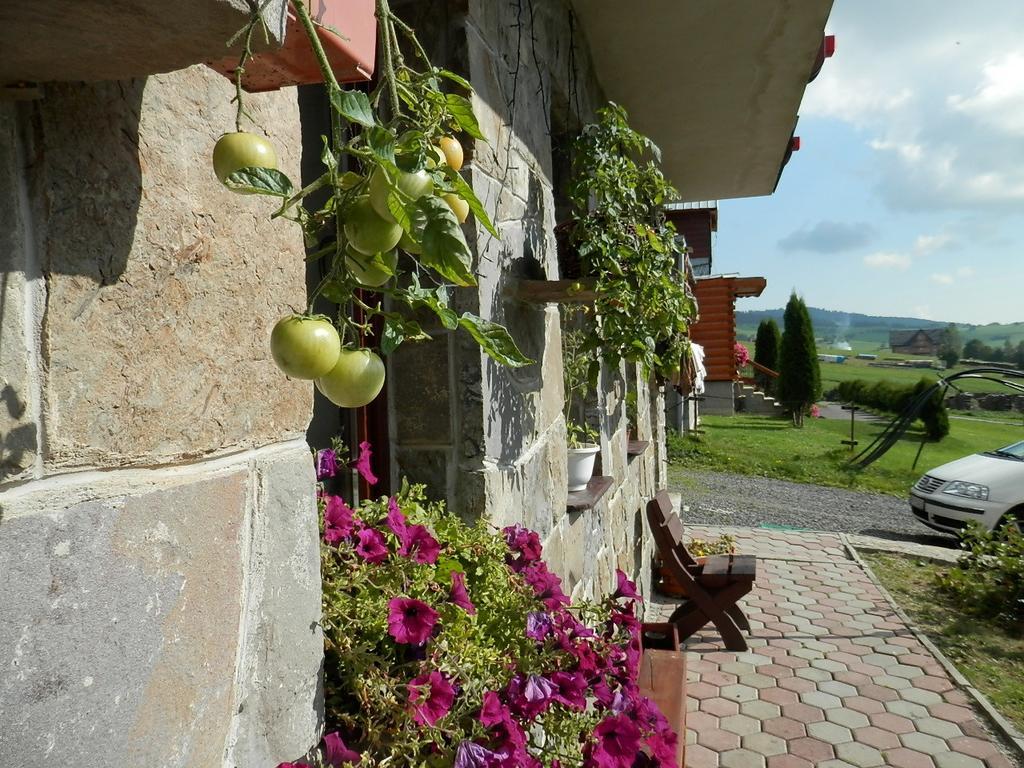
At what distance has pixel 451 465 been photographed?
184 cm

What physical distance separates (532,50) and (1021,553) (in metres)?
5.78

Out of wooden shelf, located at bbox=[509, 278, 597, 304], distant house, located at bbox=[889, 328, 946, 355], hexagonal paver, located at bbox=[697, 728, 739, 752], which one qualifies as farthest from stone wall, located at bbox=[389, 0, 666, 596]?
distant house, located at bbox=[889, 328, 946, 355]

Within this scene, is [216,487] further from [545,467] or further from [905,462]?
[905,462]

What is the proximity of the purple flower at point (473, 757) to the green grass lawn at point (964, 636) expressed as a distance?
3.86 meters

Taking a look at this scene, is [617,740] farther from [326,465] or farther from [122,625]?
[122,625]

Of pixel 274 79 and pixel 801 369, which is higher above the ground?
pixel 274 79

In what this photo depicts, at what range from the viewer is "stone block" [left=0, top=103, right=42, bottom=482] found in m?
0.55

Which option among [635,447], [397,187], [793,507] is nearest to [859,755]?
[635,447]

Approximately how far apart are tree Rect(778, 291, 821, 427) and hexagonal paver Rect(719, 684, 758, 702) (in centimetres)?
1753

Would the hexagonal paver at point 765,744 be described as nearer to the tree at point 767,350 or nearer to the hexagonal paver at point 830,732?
the hexagonal paver at point 830,732

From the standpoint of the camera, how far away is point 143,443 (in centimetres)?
68

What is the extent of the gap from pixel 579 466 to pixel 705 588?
2103mm

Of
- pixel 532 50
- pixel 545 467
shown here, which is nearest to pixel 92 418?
pixel 545 467

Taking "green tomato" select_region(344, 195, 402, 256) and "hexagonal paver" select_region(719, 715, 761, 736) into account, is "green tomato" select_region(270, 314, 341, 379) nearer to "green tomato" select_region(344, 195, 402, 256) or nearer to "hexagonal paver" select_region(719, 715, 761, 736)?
"green tomato" select_region(344, 195, 402, 256)
